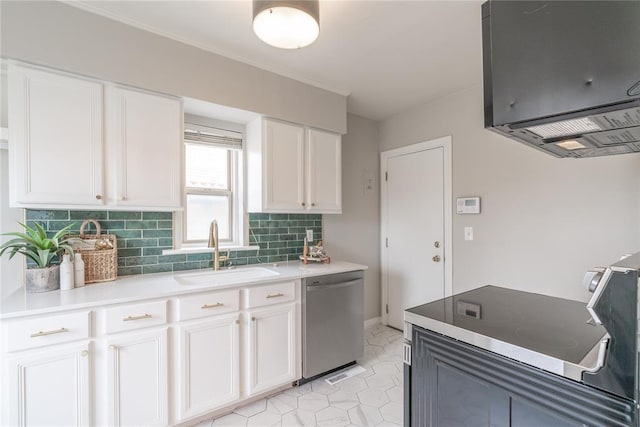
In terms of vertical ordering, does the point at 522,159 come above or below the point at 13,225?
above

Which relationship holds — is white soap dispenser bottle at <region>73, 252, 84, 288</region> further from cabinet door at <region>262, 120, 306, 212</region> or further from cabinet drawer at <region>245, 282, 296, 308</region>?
cabinet door at <region>262, 120, 306, 212</region>

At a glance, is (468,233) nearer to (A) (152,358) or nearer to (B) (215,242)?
(B) (215,242)

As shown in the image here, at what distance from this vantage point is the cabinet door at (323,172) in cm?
269

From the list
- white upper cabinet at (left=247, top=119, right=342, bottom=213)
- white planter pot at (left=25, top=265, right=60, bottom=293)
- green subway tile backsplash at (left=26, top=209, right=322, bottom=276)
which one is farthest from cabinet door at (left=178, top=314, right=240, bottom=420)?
white upper cabinet at (left=247, top=119, right=342, bottom=213)

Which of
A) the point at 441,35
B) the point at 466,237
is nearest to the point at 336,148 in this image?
the point at 441,35

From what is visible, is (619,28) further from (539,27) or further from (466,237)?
(466,237)

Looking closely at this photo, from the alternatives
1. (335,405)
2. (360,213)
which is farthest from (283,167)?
(335,405)

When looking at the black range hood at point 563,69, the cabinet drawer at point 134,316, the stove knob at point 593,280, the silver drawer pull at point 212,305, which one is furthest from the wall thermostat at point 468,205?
the cabinet drawer at point 134,316

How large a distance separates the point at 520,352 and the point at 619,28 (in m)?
0.99

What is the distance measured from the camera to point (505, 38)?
3.06ft

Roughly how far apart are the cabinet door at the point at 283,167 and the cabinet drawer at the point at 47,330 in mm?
1384

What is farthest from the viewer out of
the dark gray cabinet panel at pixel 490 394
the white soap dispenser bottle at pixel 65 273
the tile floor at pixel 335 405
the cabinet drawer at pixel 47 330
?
the tile floor at pixel 335 405

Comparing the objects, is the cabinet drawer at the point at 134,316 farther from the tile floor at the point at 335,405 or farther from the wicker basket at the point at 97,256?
the tile floor at the point at 335,405

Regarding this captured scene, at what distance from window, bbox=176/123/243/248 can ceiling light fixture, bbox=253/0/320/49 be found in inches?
47.2
